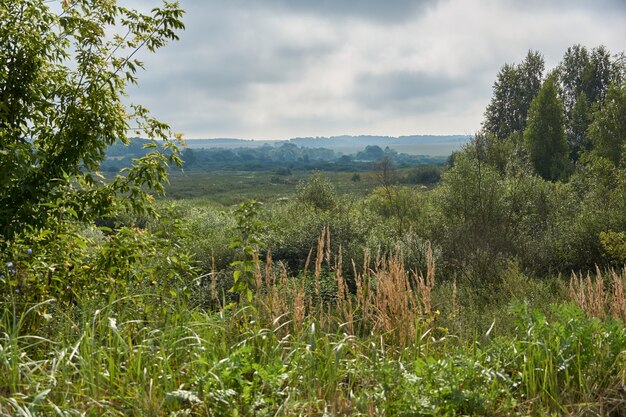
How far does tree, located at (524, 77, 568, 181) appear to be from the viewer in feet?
125

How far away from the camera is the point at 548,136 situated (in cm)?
3834

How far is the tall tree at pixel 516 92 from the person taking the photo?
4897 cm

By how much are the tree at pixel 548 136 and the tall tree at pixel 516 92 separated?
9923mm


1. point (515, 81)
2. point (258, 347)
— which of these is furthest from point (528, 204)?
point (515, 81)

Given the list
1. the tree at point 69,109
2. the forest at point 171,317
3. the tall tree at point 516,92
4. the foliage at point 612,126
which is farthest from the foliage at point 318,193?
the tall tree at point 516,92

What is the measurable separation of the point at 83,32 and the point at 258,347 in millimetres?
3595

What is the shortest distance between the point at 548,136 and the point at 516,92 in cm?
1246

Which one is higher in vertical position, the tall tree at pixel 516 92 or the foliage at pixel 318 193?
the tall tree at pixel 516 92

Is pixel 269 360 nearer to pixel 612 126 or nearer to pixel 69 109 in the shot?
pixel 69 109

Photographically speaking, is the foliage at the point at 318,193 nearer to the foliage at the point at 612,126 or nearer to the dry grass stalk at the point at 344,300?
the foliage at the point at 612,126

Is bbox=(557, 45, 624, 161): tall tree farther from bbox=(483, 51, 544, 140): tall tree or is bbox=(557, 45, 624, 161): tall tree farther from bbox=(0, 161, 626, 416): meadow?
bbox=(0, 161, 626, 416): meadow

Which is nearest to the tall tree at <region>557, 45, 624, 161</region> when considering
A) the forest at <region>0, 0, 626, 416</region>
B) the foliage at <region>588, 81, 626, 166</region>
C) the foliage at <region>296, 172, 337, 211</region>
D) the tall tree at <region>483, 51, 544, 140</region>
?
the tall tree at <region>483, 51, 544, 140</region>

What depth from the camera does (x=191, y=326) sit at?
3.84 meters

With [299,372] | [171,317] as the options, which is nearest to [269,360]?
[299,372]
